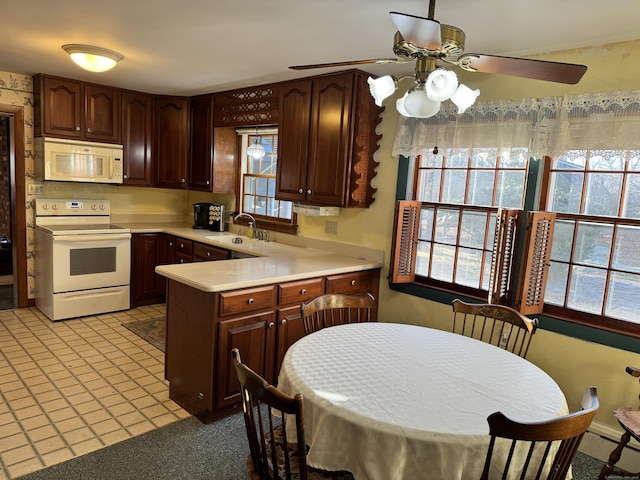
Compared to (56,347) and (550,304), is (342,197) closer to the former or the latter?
(550,304)

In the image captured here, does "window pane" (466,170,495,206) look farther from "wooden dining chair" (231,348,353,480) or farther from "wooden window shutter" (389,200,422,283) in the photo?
"wooden dining chair" (231,348,353,480)

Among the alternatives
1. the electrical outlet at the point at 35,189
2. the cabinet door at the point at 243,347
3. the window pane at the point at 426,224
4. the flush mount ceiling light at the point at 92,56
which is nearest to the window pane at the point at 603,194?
the window pane at the point at 426,224

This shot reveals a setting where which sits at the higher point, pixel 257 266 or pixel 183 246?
pixel 257 266

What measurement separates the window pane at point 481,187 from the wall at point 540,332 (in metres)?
0.50

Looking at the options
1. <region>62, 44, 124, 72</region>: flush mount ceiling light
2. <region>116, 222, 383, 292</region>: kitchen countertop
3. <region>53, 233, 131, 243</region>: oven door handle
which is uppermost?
<region>62, 44, 124, 72</region>: flush mount ceiling light

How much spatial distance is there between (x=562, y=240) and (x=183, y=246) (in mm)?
3415


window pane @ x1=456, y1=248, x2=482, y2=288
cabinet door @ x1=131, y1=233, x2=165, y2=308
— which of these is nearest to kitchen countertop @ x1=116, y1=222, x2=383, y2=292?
cabinet door @ x1=131, y1=233, x2=165, y2=308

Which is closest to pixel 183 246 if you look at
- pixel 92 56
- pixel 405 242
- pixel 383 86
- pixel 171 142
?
pixel 171 142

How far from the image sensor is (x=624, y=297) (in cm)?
248

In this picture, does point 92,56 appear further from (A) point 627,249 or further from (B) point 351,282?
(A) point 627,249

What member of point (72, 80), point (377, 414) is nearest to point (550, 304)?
point (377, 414)

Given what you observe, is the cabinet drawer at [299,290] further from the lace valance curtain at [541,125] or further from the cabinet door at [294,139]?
the lace valance curtain at [541,125]

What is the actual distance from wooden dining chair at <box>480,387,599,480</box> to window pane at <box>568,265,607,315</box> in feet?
4.29

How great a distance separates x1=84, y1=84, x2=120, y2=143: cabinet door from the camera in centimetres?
441
